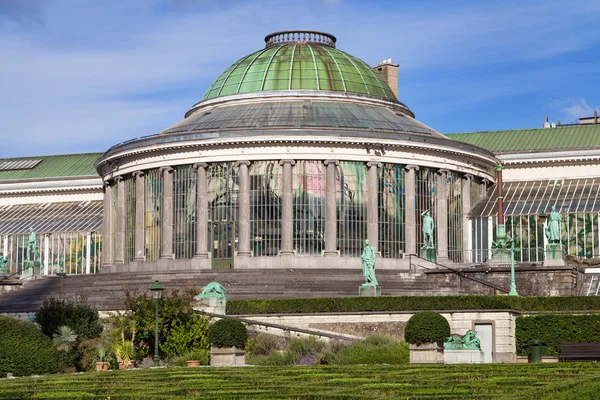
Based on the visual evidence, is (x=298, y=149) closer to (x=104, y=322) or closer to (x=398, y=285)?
(x=398, y=285)

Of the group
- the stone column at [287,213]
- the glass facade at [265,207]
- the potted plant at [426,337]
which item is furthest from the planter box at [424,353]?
the glass facade at [265,207]

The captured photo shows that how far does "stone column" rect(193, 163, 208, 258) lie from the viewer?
6944cm

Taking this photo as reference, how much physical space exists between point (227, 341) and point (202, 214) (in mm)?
24072

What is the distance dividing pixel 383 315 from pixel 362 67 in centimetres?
3010

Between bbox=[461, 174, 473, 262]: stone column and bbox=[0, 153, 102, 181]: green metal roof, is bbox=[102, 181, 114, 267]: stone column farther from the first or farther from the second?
bbox=[461, 174, 473, 262]: stone column

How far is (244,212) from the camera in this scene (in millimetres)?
68875

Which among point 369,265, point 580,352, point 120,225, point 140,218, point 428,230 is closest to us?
point 580,352

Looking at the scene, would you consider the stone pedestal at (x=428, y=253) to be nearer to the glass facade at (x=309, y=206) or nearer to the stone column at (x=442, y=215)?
the stone column at (x=442, y=215)

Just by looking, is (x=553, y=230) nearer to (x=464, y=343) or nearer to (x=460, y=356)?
(x=464, y=343)

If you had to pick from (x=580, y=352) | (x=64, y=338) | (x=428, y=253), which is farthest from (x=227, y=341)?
(x=428, y=253)

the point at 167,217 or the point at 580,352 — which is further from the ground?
the point at 167,217

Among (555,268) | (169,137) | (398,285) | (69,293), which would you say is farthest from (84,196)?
(555,268)

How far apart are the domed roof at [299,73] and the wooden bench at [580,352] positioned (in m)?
33.5

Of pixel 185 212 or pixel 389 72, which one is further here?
pixel 389 72
